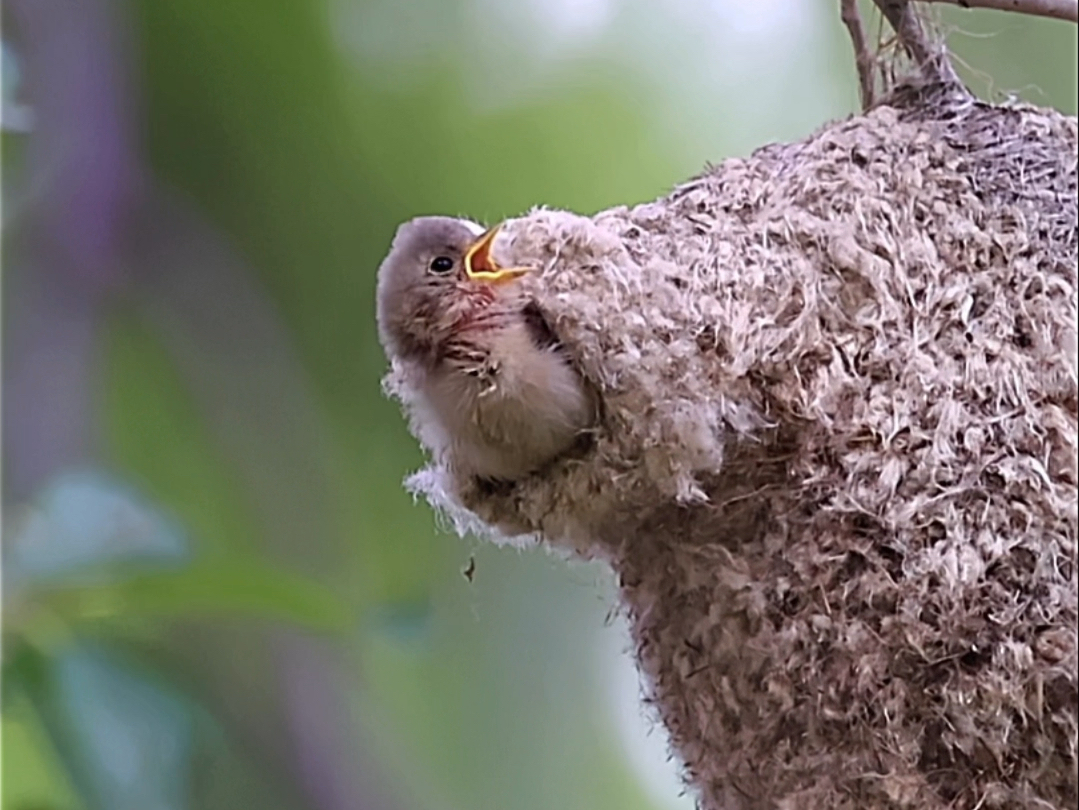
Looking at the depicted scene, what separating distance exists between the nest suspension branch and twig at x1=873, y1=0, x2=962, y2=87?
21mm

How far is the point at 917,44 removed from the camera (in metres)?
0.73

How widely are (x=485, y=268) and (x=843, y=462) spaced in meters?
0.20

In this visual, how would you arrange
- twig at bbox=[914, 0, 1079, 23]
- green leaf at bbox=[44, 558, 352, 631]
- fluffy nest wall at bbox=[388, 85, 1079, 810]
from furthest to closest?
1. green leaf at bbox=[44, 558, 352, 631]
2. twig at bbox=[914, 0, 1079, 23]
3. fluffy nest wall at bbox=[388, 85, 1079, 810]

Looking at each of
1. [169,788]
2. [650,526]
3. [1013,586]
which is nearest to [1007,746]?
[1013,586]

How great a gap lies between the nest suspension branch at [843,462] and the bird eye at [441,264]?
0.03 metres

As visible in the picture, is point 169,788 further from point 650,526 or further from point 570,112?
point 570,112

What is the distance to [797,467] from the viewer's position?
0.62 metres

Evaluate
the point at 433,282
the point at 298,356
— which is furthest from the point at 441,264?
the point at 298,356

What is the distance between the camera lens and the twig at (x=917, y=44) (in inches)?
28.3

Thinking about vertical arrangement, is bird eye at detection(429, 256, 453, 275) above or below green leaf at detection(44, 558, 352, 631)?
below

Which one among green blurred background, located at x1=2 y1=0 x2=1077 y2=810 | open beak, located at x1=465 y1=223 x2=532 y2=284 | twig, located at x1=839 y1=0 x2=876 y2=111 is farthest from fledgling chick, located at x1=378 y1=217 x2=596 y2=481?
green blurred background, located at x1=2 y1=0 x2=1077 y2=810

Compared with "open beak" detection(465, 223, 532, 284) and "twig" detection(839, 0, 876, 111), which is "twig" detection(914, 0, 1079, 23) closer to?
"twig" detection(839, 0, 876, 111)

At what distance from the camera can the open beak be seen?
65 centimetres

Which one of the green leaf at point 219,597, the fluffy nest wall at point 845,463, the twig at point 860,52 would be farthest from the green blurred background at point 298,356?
the fluffy nest wall at point 845,463
